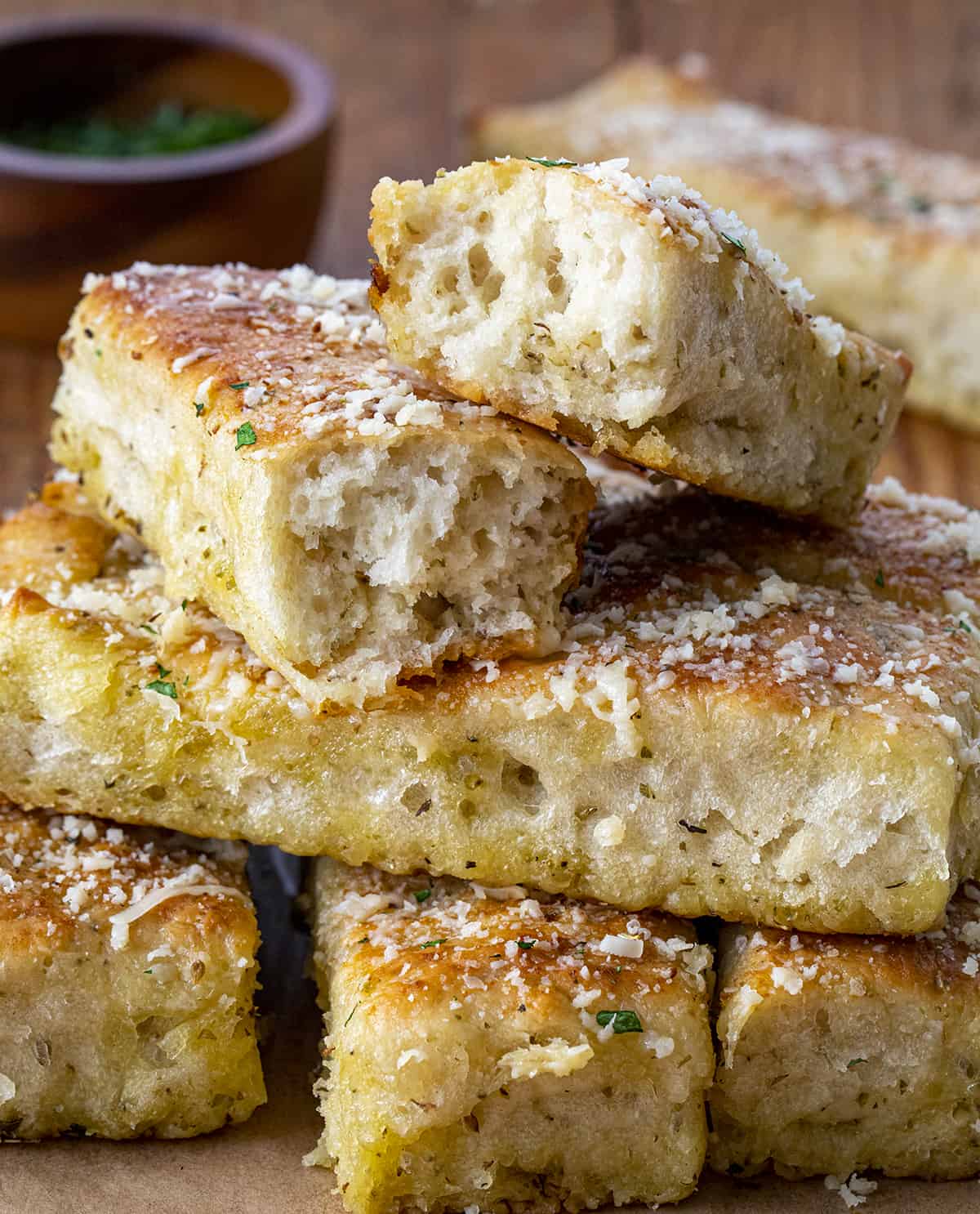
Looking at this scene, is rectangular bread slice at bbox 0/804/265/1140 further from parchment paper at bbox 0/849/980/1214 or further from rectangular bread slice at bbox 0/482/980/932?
rectangular bread slice at bbox 0/482/980/932

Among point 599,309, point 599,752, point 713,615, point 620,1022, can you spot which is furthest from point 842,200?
point 620,1022

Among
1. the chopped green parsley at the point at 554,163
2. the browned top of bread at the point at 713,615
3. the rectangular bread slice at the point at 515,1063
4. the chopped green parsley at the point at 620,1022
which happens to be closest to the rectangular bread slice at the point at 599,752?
the browned top of bread at the point at 713,615

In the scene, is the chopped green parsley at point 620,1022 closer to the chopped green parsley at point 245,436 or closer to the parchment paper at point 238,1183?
the parchment paper at point 238,1183

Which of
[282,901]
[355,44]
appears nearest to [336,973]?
[282,901]

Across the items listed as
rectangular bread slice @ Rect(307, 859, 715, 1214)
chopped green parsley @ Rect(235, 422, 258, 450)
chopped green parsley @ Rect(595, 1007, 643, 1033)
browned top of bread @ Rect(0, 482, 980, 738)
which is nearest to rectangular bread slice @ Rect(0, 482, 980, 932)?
browned top of bread @ Rect(0, 482, 980, 738)

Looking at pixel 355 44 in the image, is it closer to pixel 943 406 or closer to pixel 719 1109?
pixel 943 406
